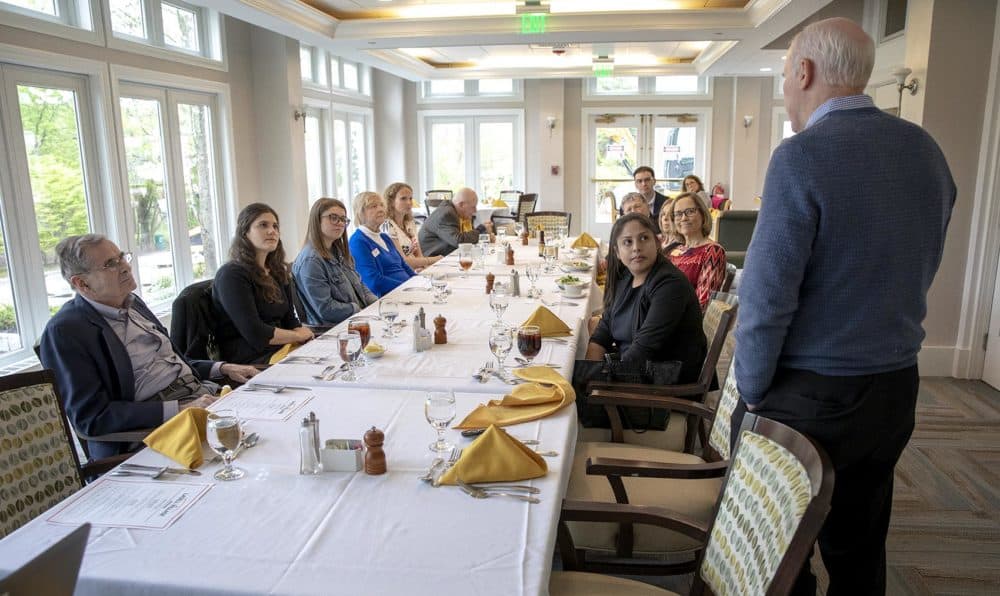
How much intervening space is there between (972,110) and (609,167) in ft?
27.5

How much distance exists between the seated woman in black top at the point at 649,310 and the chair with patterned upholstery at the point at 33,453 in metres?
1.92

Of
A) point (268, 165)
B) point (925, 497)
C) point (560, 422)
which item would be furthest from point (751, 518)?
point (268, 165)

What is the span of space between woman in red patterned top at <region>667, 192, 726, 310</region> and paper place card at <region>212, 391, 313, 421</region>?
2395mm

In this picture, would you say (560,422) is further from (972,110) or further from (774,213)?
(972,110)

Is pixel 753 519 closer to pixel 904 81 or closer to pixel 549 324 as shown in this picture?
pixel 549 324

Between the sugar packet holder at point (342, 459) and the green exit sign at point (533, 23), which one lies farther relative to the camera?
the green exit sign at point (533, 23)

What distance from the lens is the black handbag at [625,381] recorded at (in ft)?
8.52

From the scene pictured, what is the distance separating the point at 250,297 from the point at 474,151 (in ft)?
32.2

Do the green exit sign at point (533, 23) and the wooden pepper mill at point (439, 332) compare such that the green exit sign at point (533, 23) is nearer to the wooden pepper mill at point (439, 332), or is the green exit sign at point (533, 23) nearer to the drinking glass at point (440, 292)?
the drinking glass at point (440, 292)

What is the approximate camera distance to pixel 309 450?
1.64 metres

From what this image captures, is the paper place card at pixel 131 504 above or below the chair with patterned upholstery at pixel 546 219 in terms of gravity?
below

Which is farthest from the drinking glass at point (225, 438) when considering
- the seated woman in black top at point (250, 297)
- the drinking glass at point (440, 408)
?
the seated woman in black top at point (250, 297)

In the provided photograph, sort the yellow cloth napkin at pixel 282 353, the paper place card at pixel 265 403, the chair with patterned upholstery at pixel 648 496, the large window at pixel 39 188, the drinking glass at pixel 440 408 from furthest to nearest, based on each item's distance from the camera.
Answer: the large window at pixel 39 188, the yellow cloth napkin at pixel 282 353, the paper place card at pixel 265 403, the chair with patterned upholstery at pixel 648 496, the drinking glass at pixel 440 408

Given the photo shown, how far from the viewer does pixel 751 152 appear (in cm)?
1191
